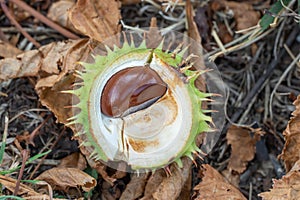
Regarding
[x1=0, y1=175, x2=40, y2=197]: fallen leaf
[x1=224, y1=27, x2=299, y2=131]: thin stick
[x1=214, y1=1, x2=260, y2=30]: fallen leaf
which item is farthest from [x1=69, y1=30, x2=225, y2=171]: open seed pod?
[x1=214, y1=1, x2=260, y2=30]: fallen leaf

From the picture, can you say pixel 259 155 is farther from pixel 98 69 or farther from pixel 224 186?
pixel 98 69

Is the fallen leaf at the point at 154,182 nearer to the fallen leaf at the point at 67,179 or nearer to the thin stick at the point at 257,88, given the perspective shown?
the fallen leaf at the point at 67,179

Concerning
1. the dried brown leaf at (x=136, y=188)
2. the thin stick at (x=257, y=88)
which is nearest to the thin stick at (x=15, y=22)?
the dried brown leaf at (x=136, y=188)

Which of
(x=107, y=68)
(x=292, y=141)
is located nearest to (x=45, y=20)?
(x=107, y=68)

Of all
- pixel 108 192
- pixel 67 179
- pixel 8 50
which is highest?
pixel 8 50

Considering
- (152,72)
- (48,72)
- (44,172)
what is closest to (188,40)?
(152,72)

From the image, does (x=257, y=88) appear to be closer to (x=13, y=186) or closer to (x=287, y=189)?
(x=287, y=189)
